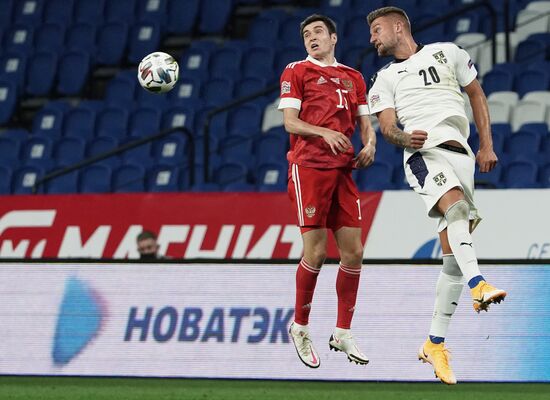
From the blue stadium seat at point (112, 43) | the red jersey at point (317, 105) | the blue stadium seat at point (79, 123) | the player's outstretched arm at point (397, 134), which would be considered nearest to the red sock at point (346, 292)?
the red jersey at point (317, 105)

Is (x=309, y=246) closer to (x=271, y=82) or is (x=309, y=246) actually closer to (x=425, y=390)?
(x=425, y=390)

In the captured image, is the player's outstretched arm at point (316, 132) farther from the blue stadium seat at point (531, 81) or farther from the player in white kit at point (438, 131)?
the blue stadium seat at point (531, 81)

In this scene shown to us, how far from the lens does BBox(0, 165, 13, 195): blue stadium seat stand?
17.8 metres

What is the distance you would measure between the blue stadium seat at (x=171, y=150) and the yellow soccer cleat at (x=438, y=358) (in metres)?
8.79

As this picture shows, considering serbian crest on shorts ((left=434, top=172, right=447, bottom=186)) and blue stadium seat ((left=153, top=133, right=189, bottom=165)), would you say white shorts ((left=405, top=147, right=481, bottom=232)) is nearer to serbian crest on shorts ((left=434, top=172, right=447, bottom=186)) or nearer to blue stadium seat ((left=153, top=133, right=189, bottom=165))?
serbian crest on shorts ((left=434, top=172, right=447, bottom=186))

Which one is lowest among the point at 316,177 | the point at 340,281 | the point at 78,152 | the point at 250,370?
the point at 78,152

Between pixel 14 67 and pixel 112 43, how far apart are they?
155 cm

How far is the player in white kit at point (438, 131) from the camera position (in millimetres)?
8562

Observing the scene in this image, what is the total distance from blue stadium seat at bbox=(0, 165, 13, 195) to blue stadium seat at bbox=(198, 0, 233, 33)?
409 cm

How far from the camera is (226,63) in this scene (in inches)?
738

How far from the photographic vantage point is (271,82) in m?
18.0

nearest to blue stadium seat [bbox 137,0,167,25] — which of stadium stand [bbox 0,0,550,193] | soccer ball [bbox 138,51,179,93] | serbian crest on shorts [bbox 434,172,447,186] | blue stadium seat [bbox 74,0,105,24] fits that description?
stadium stand [bbox 0,0,550,193]

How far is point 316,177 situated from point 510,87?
25.0 ft

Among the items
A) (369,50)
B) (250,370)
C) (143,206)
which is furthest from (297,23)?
(250,370)
